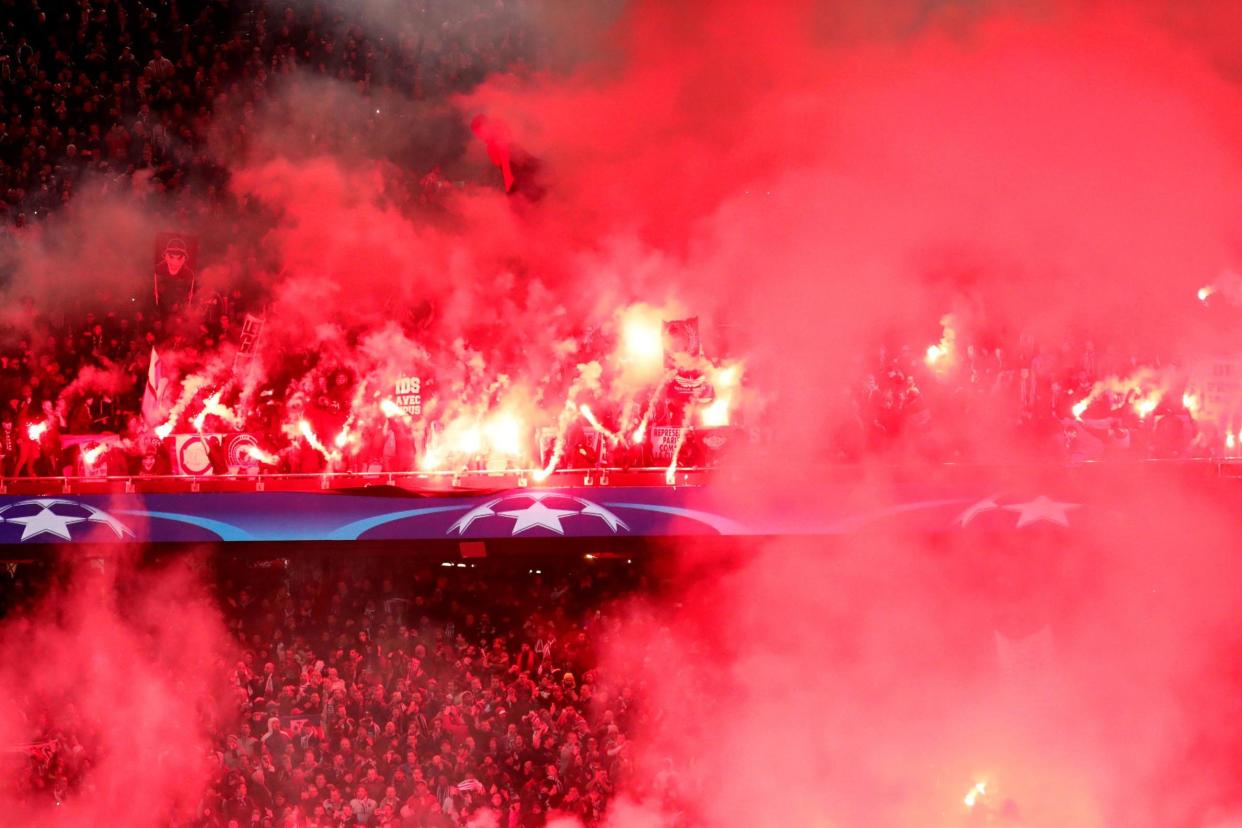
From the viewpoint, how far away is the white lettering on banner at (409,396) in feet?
32.3

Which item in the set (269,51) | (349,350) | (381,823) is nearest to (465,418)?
Answer: (349,350)

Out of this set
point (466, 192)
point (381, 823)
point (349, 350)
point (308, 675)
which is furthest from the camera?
point (466, 192)

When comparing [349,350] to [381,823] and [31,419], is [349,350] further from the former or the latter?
[381,823]

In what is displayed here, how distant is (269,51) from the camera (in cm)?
1207

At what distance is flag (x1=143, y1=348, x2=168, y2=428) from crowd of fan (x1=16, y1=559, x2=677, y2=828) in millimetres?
1509

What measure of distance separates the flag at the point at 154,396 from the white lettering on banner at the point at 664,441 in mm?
4014

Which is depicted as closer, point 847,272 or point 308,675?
point 308,675

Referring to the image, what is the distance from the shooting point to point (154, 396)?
9922 mm

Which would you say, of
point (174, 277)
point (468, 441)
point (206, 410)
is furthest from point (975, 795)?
point (174, 277)

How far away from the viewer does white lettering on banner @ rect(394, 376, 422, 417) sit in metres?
9.84

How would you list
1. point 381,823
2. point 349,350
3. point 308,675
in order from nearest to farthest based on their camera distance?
point 381,823
point 308,675
point 349,350

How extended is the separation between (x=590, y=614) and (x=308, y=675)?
216 cm

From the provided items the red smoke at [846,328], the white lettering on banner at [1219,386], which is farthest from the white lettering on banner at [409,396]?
the white lettering on banner at [1219,386]

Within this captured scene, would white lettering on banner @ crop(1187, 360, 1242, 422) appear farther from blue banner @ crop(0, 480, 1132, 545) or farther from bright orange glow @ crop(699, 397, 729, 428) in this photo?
bright orange glow @ crop(699, 397, 729, 428)
